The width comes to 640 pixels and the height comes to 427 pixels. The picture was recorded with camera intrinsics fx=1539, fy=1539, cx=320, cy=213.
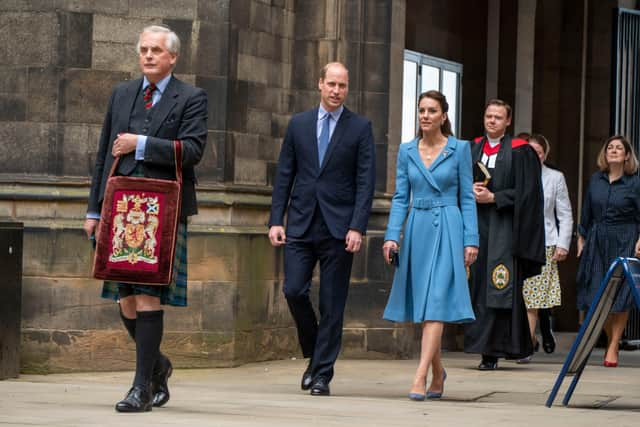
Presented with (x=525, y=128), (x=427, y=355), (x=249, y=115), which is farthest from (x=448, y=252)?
(x=525, y=128)

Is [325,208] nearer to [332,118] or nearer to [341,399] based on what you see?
[332,118]

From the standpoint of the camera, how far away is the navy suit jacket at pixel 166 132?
25.1ft

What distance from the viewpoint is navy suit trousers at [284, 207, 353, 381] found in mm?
9008

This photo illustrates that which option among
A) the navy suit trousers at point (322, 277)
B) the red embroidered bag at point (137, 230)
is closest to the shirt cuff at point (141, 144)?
the red embroidered bag at point (137, 230)

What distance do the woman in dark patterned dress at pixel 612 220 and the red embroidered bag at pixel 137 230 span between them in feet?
18.9

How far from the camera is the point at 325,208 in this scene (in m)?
9.02

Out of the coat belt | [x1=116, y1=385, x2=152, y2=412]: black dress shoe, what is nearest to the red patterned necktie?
[x1=116, y1=385, x2=152, y2=412]: black dress shoe

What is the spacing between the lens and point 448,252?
351 inches

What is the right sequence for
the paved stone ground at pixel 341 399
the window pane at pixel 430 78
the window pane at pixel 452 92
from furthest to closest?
the window pane at pixel 452 92
the window pane at pixel 430 78
the paved stone ground at pixel 341 399

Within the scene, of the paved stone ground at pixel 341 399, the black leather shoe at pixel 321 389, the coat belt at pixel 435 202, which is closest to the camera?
the paved stone ground at pixel 341 399

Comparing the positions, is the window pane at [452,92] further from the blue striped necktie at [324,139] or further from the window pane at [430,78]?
the blue striped necktie at [324,139]

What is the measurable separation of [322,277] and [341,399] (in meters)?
0.90

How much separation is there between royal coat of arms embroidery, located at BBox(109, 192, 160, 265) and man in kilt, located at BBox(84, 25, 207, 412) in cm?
16

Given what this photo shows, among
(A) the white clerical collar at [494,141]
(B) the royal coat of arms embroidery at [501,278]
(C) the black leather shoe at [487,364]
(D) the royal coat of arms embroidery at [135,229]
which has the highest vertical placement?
(A) the white clerical collar at [494,141]
